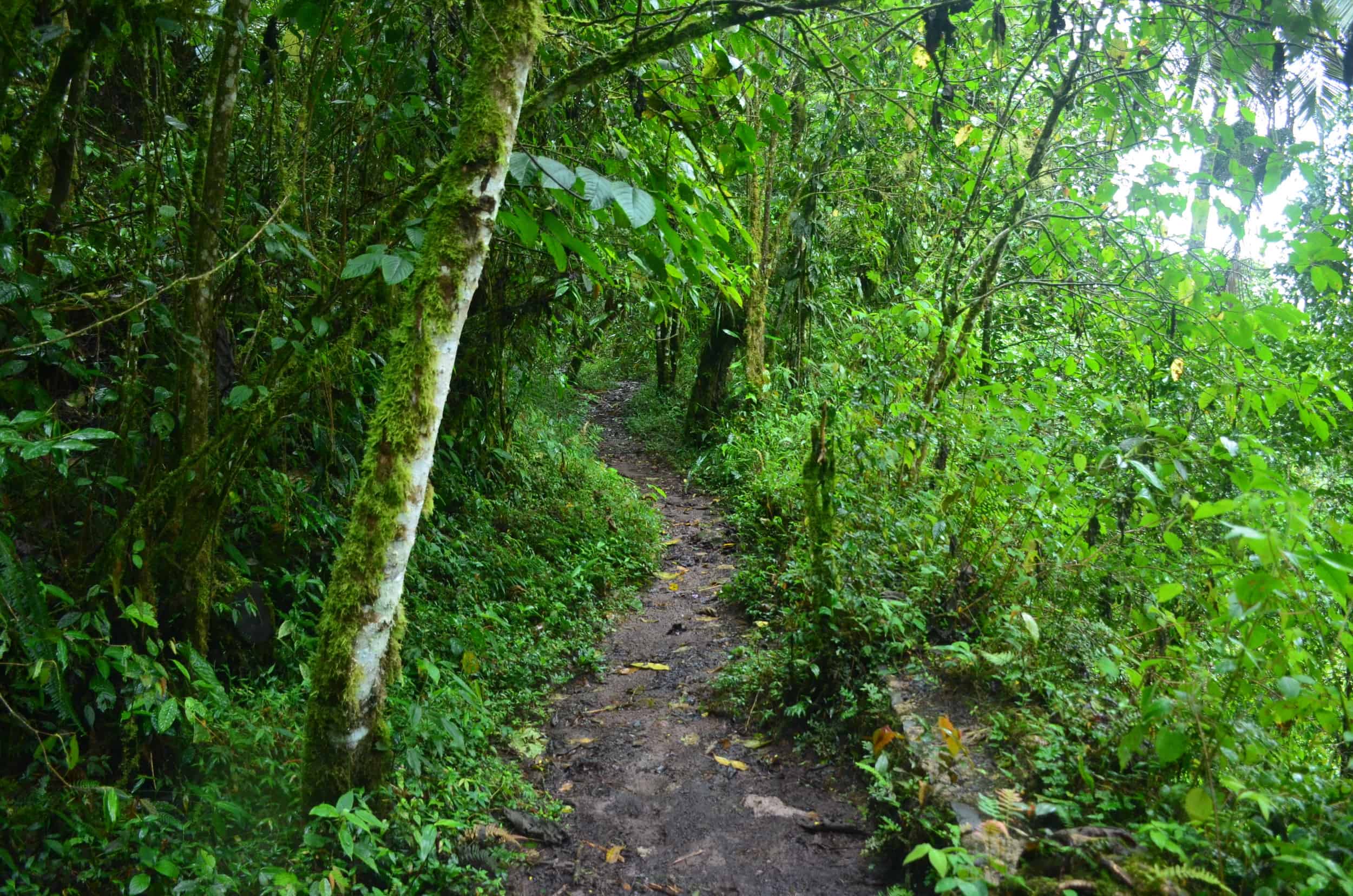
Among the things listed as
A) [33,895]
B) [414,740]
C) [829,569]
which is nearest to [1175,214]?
[829,569]

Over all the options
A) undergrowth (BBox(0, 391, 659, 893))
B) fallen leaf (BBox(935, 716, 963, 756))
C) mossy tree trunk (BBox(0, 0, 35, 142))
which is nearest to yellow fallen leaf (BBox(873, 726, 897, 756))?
fallen leaf (BBox(935, 716, 963, 756))

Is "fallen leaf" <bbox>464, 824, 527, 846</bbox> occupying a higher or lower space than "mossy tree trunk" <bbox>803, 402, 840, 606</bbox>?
lower

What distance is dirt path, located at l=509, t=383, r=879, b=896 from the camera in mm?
3203

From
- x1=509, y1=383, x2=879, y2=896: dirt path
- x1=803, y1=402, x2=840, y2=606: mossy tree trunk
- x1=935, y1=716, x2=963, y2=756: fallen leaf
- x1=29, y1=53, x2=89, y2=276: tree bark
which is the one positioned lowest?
x1=509, y1=383, x2=879, y2=896: dirt path

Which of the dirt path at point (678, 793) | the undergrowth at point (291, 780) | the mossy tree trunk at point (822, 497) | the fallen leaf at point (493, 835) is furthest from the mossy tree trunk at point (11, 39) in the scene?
the mossy tree trunk at point (822, 497)

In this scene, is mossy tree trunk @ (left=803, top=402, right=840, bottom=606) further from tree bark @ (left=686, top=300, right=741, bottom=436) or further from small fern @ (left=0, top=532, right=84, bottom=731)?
tree bark @ (left=686, top=300, right=741, bottom=436)

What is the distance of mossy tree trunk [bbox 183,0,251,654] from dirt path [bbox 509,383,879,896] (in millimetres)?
1942

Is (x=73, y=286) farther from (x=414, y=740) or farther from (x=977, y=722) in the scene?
(x=977, y=722)

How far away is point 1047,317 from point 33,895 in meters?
8.77

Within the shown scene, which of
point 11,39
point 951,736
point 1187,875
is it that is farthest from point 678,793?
point 11,39

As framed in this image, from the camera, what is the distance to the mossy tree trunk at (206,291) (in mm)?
3033

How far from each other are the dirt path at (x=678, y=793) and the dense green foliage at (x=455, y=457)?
22 cm

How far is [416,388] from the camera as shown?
2824mm

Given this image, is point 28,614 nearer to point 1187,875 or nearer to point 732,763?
point 732,763
